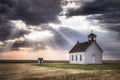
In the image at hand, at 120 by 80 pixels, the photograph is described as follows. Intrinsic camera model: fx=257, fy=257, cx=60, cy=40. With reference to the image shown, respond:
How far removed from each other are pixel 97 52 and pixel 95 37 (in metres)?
4.22

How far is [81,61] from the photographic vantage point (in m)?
71.3

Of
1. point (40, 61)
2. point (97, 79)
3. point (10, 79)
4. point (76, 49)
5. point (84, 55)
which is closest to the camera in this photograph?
point (97, 79)

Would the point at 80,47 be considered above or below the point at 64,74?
Answer: above

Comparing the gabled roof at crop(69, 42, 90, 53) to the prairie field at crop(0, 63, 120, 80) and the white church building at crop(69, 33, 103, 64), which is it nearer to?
the white church building at crop(69, 33, 103, 64)

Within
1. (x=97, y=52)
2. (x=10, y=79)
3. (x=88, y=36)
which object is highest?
(x=88, y=36)

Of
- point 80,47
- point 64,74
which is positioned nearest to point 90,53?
point 80,47

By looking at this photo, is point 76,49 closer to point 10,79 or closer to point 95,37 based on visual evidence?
point 95,37

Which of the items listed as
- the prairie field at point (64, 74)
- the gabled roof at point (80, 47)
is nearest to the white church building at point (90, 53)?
the gabled roof at point (80, 47)

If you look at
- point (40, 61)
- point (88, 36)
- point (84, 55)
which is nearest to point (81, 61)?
point (84, 55)

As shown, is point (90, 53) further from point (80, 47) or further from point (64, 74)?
point (64, 74)

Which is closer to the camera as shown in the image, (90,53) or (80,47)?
(90,53)

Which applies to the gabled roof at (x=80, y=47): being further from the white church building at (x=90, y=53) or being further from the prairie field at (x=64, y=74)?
the prairie field at (x=64, y=74)

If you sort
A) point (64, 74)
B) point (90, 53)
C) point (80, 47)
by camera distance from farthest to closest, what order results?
1. point (80, 47)
2. point (90, 53)
3. point (64, 74)

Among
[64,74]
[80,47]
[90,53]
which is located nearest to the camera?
[64,74]
